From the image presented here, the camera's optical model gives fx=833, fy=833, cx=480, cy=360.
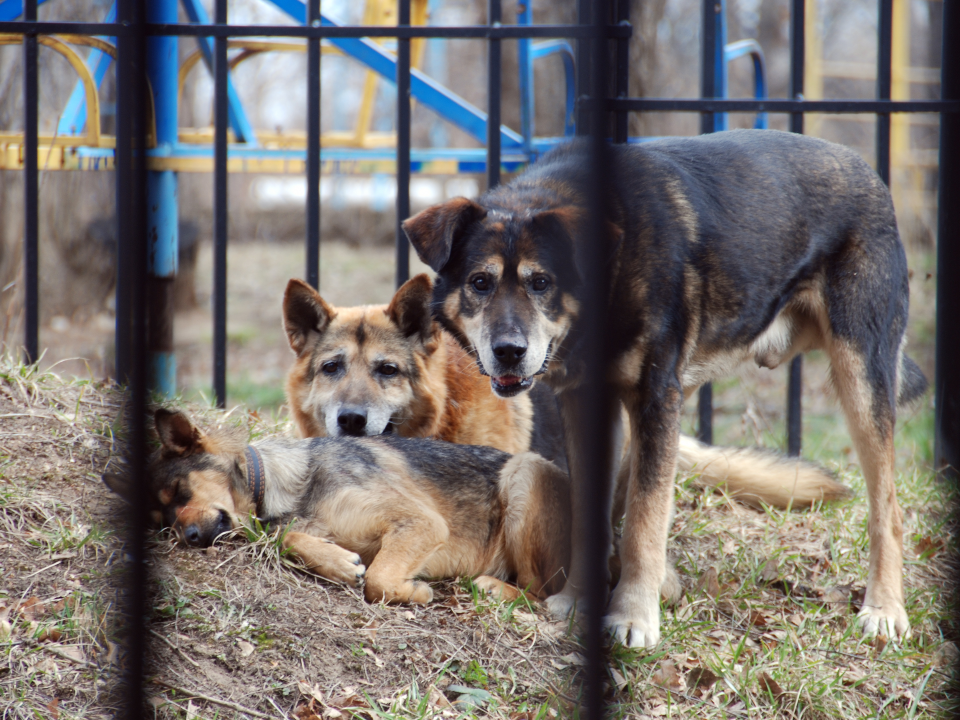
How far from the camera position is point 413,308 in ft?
14.5

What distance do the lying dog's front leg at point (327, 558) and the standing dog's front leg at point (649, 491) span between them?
1.05m

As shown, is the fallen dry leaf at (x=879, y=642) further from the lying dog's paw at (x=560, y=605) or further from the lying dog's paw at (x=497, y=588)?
the lying dog's paw at (x=497, y=588)

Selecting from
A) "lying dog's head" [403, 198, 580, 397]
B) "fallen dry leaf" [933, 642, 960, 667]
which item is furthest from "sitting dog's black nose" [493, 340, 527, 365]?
"fallen dry leaf" [933, 642, 960, 667]

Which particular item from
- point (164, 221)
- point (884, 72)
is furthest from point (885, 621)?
point (164, 221)

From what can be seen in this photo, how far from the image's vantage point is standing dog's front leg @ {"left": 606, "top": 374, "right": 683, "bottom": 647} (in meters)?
3.36

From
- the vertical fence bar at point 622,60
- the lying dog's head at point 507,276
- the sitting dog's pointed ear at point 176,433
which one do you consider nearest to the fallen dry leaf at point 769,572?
the lying dog's head at point 507,276

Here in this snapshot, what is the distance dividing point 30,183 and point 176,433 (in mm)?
2469

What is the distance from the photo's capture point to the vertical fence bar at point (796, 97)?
4946 mm

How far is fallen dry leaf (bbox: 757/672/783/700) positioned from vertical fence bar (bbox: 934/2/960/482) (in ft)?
7.84

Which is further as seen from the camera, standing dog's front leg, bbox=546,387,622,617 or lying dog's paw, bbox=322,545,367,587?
standing dog's front leg, bbox=546,387,622,617

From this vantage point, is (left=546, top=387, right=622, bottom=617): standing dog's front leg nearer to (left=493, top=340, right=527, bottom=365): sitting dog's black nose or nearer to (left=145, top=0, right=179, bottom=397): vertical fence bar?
(left=493, top=340, right=527, bottom=365): sitting dog's black nose

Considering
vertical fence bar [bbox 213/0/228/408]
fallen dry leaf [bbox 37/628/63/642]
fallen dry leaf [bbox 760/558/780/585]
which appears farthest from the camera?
vertical fence bar [bbox 213/0/228/408]

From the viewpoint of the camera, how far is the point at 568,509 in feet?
12.0

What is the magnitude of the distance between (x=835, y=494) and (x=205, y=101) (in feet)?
55.0
